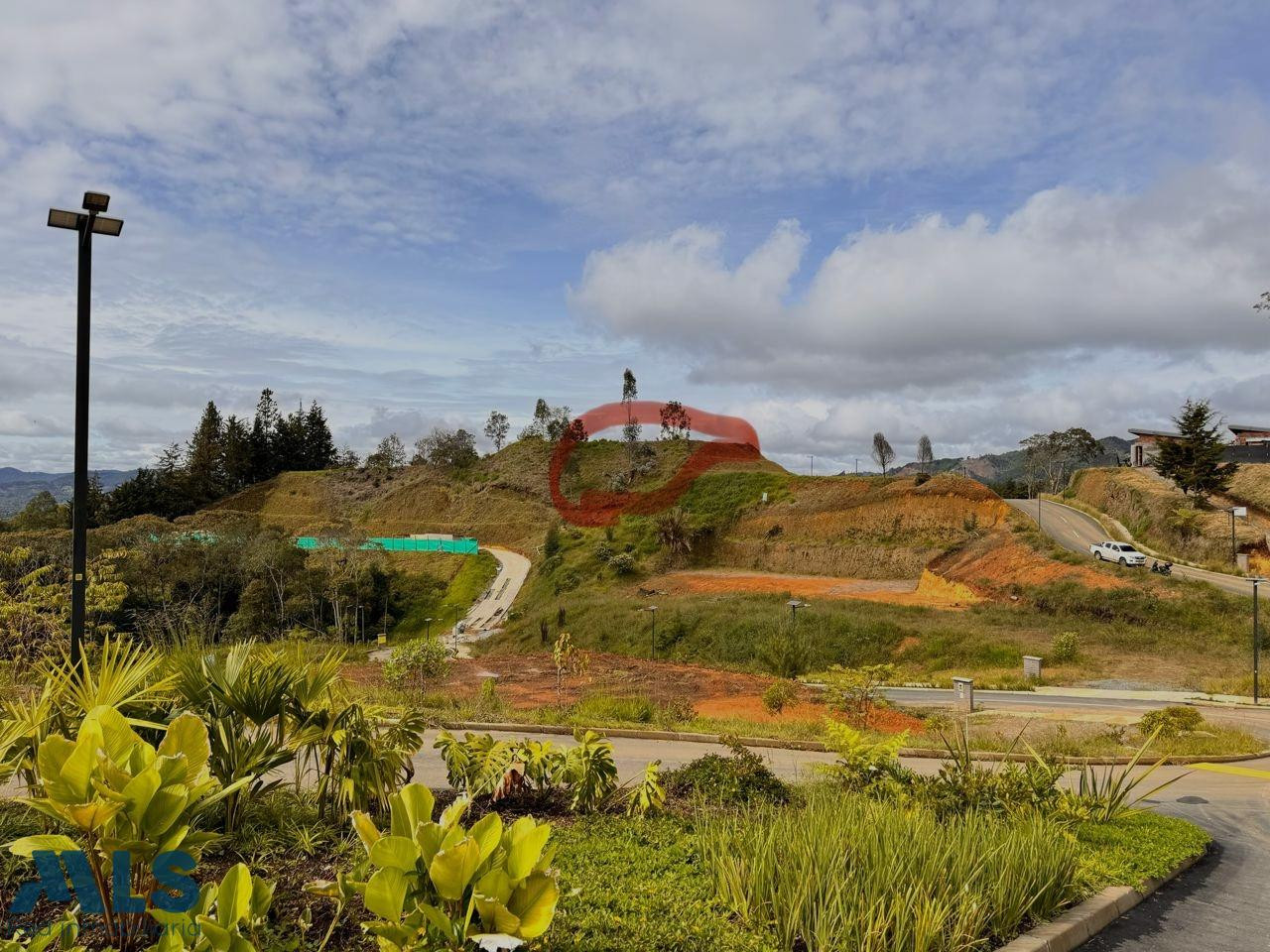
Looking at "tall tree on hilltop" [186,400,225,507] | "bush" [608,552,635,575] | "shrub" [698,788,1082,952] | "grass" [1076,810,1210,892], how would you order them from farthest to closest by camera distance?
1. "tall tree on hilltop" [186,400,225,507]
2. "bush" [608,552,635,575]
3. "grass" [1076,810,1210,892]
4. "shrub" [698,788,1082,952]

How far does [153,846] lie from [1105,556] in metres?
50.4

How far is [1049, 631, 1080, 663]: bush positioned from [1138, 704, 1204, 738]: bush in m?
15.4

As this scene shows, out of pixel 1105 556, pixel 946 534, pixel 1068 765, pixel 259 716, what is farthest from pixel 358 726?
pixel 946 534

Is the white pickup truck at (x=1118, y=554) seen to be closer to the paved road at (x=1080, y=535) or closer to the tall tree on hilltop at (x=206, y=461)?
the paved road at (x=1080, y=535)

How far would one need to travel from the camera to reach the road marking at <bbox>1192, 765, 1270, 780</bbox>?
39.0ft

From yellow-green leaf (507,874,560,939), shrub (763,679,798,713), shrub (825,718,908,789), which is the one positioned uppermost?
yellow-green leaf (507,874,560,939)

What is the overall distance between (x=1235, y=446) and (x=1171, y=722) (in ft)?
212

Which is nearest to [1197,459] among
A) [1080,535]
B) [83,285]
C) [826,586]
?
[1080,535]

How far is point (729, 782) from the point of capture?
22.1 ft

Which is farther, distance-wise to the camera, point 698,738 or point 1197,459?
point 1197,459

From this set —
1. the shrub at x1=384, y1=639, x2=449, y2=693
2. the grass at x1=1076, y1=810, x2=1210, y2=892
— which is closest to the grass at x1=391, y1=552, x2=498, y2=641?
the shrub at x1=384, y1=639, x2=449, y2=693

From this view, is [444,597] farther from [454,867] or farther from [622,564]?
[454,867]

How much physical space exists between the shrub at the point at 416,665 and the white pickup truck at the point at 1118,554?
34.7m

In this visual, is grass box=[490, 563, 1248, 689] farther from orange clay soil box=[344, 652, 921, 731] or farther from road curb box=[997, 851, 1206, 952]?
road curb box=[997, 851, 1206, 952]
